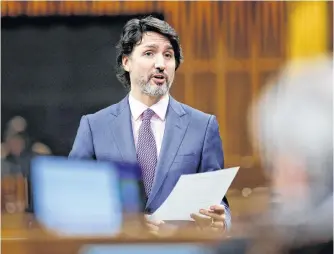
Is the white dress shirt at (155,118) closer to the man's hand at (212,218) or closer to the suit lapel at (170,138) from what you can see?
the suit lapel at (170,138)

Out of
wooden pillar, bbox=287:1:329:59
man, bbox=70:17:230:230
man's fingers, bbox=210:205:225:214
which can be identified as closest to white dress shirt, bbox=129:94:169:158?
man, bbox=70:17:230:230

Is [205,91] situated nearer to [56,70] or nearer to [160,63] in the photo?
[160,63]

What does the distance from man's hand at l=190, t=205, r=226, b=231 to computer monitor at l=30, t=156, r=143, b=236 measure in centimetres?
18

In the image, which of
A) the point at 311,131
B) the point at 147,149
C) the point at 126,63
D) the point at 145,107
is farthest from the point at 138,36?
the point at 311,131

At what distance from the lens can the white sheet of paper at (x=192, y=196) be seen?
4.68ft

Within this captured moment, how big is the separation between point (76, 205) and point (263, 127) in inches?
22.6

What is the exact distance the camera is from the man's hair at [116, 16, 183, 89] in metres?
1.71

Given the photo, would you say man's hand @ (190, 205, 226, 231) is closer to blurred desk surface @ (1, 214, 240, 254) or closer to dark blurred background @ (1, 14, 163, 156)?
blurred desk surface @ (1, 214, 240, 254)

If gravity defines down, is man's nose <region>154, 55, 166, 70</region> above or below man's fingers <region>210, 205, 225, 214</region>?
above

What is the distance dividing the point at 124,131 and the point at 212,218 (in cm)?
40

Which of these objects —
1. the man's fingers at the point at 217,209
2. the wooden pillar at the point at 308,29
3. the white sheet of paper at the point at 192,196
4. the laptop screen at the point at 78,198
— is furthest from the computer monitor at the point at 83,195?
the wooden pillar at the point at 308,29

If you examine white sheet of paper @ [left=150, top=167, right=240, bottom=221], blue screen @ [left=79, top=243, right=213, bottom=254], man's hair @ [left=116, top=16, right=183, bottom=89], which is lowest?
blue screen @ [left=79, top=243, right=213, bottom=254]

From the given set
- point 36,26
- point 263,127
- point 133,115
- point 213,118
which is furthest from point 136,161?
point 36,26

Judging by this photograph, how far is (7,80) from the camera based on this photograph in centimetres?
178
